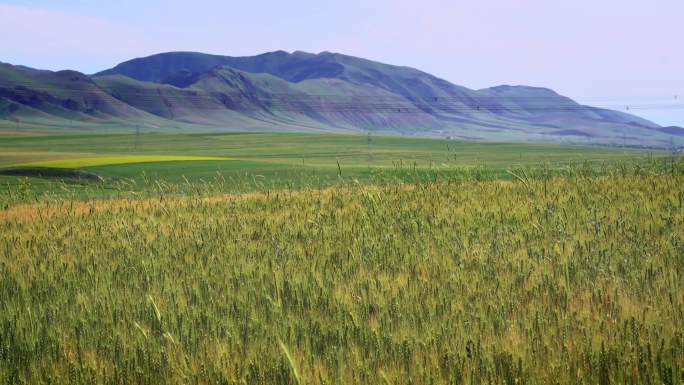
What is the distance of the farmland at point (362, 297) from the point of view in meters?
3.81

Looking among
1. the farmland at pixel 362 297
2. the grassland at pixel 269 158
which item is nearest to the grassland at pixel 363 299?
the farmland at pixel 362 297

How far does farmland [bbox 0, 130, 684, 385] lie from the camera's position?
12.5ft

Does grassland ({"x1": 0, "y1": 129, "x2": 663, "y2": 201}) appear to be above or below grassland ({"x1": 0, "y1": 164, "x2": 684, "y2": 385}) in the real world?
below

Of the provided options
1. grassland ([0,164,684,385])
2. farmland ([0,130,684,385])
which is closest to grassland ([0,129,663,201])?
farmland ([0,130,684,385])

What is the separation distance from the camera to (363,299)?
5.05m

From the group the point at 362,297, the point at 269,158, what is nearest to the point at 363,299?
the point at 362,297

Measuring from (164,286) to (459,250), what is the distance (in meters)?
2.81

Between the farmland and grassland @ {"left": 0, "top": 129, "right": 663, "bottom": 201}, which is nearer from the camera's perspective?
the farmland

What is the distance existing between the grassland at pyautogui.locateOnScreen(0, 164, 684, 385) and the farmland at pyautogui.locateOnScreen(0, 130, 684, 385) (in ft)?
0.06

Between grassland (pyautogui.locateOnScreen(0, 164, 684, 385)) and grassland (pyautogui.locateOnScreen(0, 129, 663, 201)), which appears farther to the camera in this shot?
grassland (pyautogui.locateOnScreen(0, 129, 663, 201))

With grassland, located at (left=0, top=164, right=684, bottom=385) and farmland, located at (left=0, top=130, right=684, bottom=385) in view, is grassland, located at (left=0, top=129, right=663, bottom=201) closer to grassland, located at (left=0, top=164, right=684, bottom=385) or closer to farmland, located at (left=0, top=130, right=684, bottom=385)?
farmland, located at (left=0, top=130, right=684, bottom=385)

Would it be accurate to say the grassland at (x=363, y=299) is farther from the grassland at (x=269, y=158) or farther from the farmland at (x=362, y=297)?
the grassland at (x=269, y=158)

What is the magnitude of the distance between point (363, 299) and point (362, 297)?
0.08 m

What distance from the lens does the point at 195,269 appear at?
6359mm
